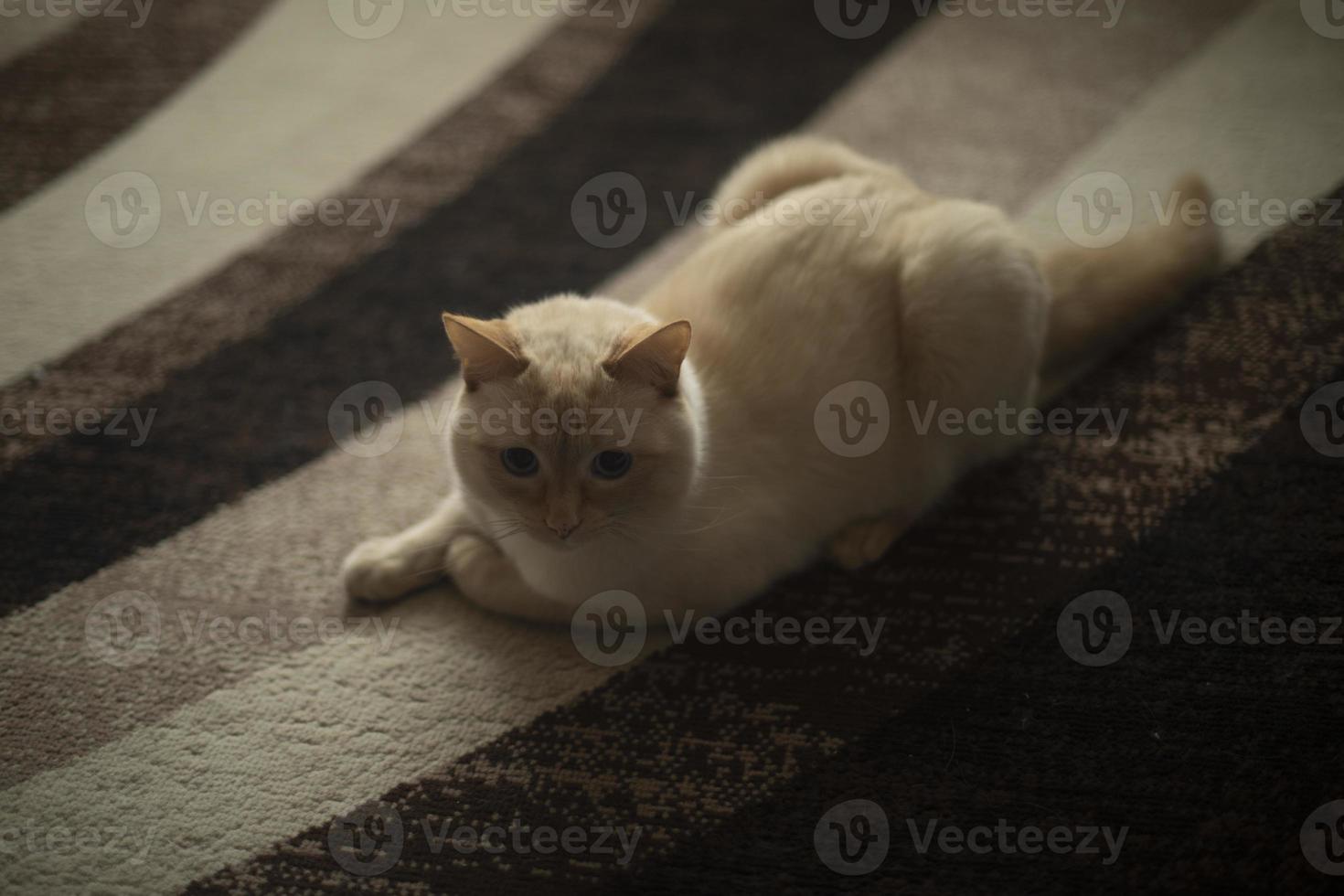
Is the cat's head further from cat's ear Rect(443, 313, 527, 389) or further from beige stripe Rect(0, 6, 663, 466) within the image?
beige stripe Rect(0, 6, 663, 466)

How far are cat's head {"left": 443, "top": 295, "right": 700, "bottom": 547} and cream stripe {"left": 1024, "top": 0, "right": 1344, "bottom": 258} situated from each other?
1.05 m

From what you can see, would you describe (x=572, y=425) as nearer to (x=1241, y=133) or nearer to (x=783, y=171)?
(x=783, y=171)

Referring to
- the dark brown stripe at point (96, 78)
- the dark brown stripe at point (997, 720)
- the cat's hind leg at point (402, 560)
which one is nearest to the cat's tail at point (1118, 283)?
the dark brown stripe at point (997, 720)

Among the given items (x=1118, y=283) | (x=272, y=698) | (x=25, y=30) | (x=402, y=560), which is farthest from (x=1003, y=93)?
(x=25, y=30)

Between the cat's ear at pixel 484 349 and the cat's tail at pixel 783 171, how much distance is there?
636 millimetres

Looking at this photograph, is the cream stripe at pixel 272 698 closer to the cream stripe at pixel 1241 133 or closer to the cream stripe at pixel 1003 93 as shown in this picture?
the cream stripe at pixel 1003 93

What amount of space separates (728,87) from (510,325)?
124cm

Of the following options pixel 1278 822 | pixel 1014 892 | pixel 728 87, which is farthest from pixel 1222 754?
pixel 728 87

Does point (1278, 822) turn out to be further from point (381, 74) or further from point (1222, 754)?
point (381, 74)

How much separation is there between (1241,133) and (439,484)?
1731 millimetres

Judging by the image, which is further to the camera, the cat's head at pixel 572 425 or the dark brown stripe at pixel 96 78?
the dark brown stripe at pixel 96 78

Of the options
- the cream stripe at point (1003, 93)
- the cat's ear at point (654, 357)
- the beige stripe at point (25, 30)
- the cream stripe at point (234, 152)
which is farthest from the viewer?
the beige stripe at point (25, 30)

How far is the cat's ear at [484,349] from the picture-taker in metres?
1.15

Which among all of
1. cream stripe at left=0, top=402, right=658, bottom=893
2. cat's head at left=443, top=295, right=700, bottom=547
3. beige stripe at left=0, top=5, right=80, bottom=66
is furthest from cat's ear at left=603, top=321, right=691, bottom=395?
beige stripe at left=0, top=5, right=80, bottom=66
